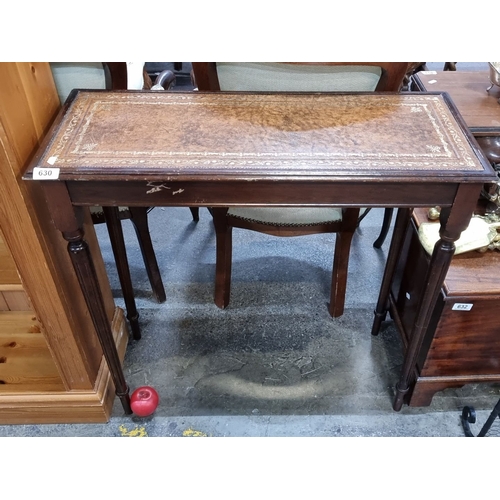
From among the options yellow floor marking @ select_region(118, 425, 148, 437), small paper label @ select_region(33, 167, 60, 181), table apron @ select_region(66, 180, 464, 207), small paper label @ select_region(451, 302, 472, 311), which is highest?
small paper label @ select_region(33, 167, 60, 181)

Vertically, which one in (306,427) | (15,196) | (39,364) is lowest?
(306,427)

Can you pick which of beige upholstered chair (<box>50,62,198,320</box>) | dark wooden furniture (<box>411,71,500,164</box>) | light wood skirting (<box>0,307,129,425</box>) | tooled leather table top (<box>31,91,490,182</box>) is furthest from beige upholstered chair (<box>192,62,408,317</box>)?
light wood skirting (<box>0,307,129,425</box>)

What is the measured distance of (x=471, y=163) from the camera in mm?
994

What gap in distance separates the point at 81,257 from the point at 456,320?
0.96m

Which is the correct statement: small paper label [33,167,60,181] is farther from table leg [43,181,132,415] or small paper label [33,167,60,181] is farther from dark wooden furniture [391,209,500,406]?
dark wooden furniture [391,209,500,406]

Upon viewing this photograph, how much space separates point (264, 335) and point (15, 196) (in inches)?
38.7

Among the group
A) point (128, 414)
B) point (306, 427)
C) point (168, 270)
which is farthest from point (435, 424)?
point (168, 270)

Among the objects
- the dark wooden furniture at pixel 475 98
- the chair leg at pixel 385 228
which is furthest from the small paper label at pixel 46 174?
the chair leg at pixel 385 228

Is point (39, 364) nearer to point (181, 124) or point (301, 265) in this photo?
point (181, 124)

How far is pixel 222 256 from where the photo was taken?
1.72m

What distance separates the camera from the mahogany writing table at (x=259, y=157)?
97 centimetres

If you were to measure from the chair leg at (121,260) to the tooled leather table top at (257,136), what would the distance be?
0.40 m

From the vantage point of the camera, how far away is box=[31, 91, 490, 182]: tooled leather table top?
98cm

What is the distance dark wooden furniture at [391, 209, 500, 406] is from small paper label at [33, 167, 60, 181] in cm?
95
